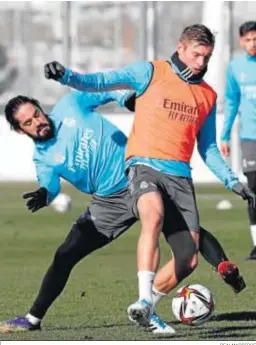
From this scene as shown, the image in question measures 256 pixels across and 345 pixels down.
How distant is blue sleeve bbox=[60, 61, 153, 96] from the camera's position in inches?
392

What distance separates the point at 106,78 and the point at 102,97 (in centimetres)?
60

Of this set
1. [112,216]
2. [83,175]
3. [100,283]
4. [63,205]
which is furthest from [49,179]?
[63,205]

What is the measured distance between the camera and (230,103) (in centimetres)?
1611

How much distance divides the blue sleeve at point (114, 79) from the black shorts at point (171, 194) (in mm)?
573

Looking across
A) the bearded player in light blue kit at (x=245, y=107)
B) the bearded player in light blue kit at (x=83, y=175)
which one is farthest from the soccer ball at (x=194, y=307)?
the bearded player in light blue kit at (x=245, y=107)

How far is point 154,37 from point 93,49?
2140mm

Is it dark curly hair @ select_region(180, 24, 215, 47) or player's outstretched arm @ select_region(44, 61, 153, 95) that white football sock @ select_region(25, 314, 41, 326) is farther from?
dark curly hair @ select_region(180, 24, 215, 47)

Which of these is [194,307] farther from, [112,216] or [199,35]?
[199,35]

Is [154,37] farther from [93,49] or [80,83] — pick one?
[80,83]

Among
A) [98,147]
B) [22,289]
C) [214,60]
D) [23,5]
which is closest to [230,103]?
[22,289]

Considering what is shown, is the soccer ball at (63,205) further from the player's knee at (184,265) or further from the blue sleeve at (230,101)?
the player's knee at (184,265)

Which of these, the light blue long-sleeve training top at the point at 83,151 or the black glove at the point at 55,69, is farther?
the light blue long-sleeve training top at the point at 83,151

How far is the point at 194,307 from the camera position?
423 inches

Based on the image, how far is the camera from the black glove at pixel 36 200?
10.4 metres
